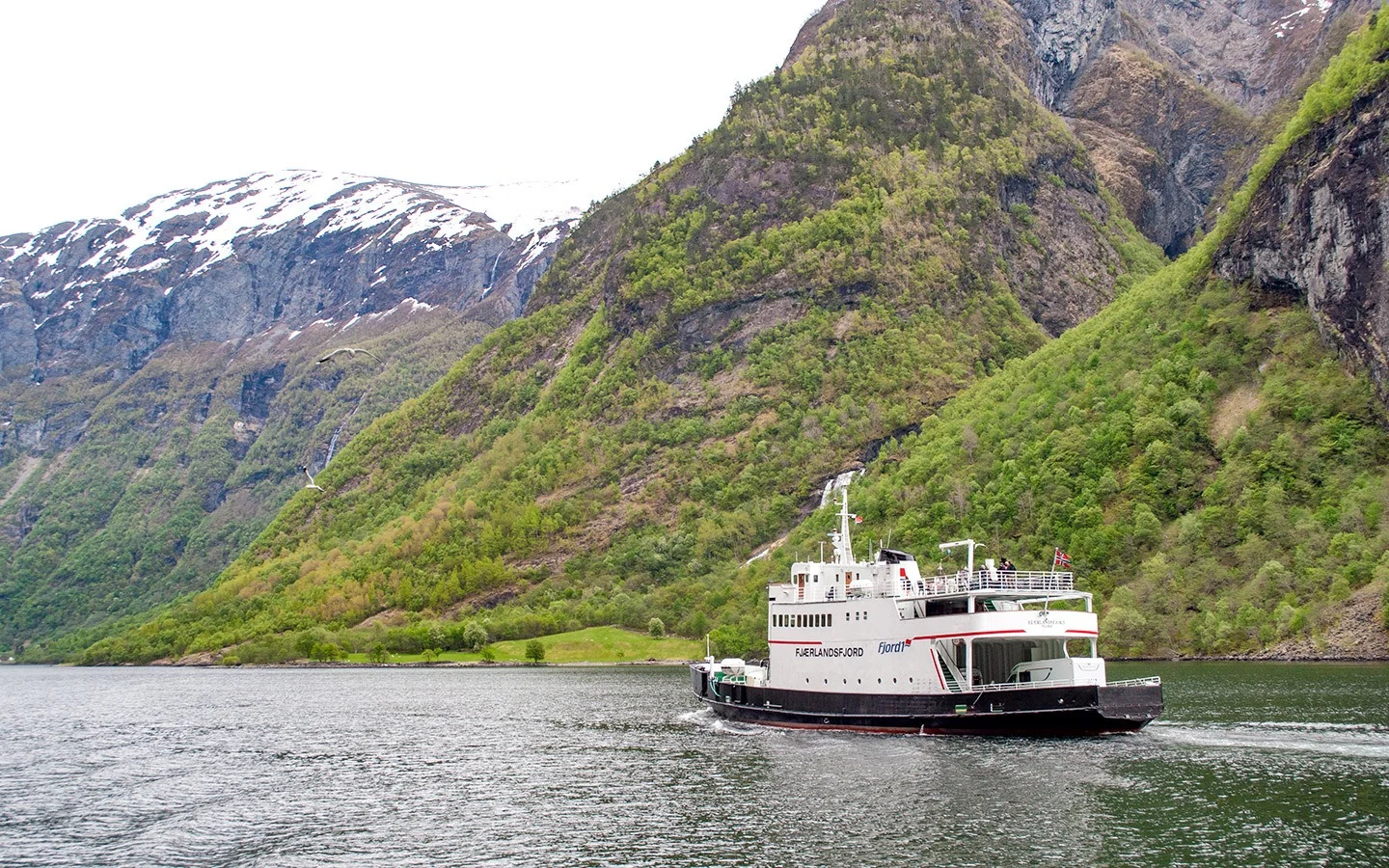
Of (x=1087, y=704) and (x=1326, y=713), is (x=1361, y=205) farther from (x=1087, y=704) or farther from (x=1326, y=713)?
(x=1087, y=704)

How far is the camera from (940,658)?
8288cm

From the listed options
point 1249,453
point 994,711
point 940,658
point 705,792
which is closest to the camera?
point 705,792

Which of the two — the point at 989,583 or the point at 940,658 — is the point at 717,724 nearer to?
the point at 940,658

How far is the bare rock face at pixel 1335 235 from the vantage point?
546 feet

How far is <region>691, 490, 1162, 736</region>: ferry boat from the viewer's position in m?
79.9

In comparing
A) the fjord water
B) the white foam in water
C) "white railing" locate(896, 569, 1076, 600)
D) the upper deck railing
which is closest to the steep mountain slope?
the fjord water

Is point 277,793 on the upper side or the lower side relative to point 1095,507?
lower

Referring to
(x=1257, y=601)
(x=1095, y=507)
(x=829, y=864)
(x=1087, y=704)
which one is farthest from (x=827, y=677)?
(x=1095, y=507)

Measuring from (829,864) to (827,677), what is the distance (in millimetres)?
38575

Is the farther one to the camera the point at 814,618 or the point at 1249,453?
the point at 1249,453

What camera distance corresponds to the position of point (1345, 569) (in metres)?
137

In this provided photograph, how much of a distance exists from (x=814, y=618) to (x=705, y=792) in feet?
84.3

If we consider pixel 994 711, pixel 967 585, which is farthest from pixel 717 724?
pixel 967 585

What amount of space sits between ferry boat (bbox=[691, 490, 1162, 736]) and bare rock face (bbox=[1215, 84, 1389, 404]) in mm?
97728
